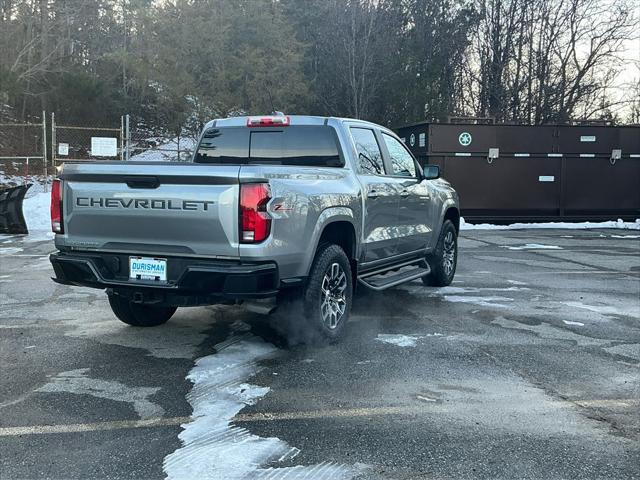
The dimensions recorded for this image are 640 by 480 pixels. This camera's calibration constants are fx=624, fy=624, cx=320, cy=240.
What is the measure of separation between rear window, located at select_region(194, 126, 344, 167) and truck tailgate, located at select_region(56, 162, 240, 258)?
1.65 metres

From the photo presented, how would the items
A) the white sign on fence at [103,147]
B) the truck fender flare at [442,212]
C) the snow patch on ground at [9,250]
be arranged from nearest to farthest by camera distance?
the truck fender flare at [442,212]
the snow patch on ground at [9,250]
the white sign on fence at [103,147]

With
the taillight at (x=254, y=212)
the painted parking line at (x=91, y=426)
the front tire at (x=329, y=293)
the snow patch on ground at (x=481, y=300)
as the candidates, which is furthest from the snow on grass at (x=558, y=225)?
the painted parking line at (x=91, y=426)

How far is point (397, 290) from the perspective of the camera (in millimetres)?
7848

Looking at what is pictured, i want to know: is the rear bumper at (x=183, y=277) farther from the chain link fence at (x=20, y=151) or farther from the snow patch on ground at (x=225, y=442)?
the chain link fence at (x=20, y=151)

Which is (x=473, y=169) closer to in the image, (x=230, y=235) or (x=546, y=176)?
(x=546, y=176)

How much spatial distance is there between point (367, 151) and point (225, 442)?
3.60 metres

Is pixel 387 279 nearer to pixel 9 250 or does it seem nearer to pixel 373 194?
pixel 373 194

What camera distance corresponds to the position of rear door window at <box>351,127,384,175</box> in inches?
237

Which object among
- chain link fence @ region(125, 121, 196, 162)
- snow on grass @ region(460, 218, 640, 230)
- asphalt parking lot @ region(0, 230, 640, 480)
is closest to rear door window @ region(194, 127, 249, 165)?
asphalt parking lot @ region(0, 230, 640, 480)

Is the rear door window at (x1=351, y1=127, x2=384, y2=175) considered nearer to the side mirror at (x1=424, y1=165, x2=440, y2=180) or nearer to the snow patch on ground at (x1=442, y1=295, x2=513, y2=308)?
the side mirror at (x1=424, y1=165, x2=440, y2=180)

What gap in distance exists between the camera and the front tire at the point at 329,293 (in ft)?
16.2

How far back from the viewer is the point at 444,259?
791 centimetres

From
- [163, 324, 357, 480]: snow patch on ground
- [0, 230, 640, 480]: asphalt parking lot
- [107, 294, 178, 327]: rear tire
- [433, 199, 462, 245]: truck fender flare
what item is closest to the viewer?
[163, 324, 357, 480]: snow patch on ground

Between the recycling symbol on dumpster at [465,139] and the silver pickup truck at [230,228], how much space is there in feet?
36.8
